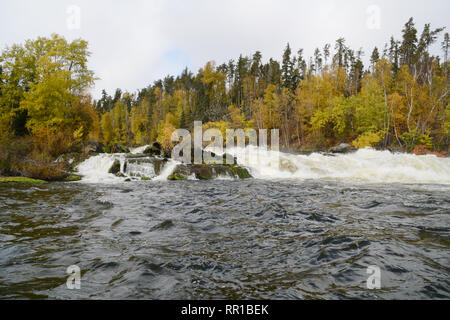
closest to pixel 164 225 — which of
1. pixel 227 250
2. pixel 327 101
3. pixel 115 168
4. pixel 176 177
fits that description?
pixel 227 250

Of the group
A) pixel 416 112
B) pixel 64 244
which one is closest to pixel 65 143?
pixel 64 244

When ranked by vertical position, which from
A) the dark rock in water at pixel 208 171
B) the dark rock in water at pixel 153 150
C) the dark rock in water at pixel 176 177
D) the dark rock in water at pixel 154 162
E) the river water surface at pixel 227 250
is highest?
the dark rock in water at pixel 153 150

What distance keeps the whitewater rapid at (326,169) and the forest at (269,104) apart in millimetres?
2915

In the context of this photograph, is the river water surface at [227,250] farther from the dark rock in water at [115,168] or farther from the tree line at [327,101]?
the tree line at [327,101]

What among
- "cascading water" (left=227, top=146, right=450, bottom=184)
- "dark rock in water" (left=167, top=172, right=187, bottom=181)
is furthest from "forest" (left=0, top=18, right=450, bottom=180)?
"cascading water" (left=227, top=146, right=450, bottom=184)

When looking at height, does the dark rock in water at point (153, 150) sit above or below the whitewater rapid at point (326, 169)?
above

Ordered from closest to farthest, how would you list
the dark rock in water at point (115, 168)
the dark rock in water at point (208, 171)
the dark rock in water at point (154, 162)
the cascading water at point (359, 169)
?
the cascading water at point (359, 169)
the dark rock in water at point (208, 171)
the dark rock in water at point (115, 168)
the dark rock in water at point (154, 162)

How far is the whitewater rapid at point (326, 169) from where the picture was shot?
50.7 ft

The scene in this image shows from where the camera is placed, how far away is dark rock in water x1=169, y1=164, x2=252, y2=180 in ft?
57.1

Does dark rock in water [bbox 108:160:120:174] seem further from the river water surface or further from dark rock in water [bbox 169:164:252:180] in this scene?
the river water surface

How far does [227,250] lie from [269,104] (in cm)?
4900

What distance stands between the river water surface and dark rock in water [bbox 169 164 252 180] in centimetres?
912

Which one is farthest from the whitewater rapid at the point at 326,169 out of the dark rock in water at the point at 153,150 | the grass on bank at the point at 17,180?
the dark rock in water at the point at 153,150

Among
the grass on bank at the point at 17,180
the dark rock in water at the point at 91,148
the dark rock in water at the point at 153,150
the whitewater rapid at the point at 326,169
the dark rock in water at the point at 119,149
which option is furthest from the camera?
the dark rock in water at the point at 119,149
